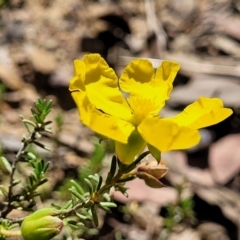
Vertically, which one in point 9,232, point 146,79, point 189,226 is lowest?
point 189,226

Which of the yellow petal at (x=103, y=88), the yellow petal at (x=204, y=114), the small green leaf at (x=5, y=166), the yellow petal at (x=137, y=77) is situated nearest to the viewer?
the yellow petal at (x=204, y=114)

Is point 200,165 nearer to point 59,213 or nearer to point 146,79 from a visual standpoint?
point 146,79

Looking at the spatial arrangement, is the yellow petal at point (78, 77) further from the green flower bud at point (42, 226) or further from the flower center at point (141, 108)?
the green flower bud at point (42, 226)

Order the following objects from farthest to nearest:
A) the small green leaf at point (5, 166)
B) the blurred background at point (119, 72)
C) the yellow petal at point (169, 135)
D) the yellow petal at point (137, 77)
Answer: the blurred background at point (119, 72) → the small green leaf at point (5, 166) → the yellow petal at point (137, 77) → the yellow petal at point (169, 135)

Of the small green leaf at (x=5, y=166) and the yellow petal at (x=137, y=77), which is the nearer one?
the yellow petal at (x=137, y=77)

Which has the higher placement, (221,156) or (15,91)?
(15,91)

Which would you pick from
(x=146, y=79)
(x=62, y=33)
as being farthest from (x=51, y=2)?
(x=146, y=79)

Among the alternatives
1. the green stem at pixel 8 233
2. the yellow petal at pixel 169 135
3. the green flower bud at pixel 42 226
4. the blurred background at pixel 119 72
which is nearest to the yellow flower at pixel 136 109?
the yellow petal at pixel 169 135

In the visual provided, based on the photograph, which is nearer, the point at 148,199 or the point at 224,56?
the point at 148,199
